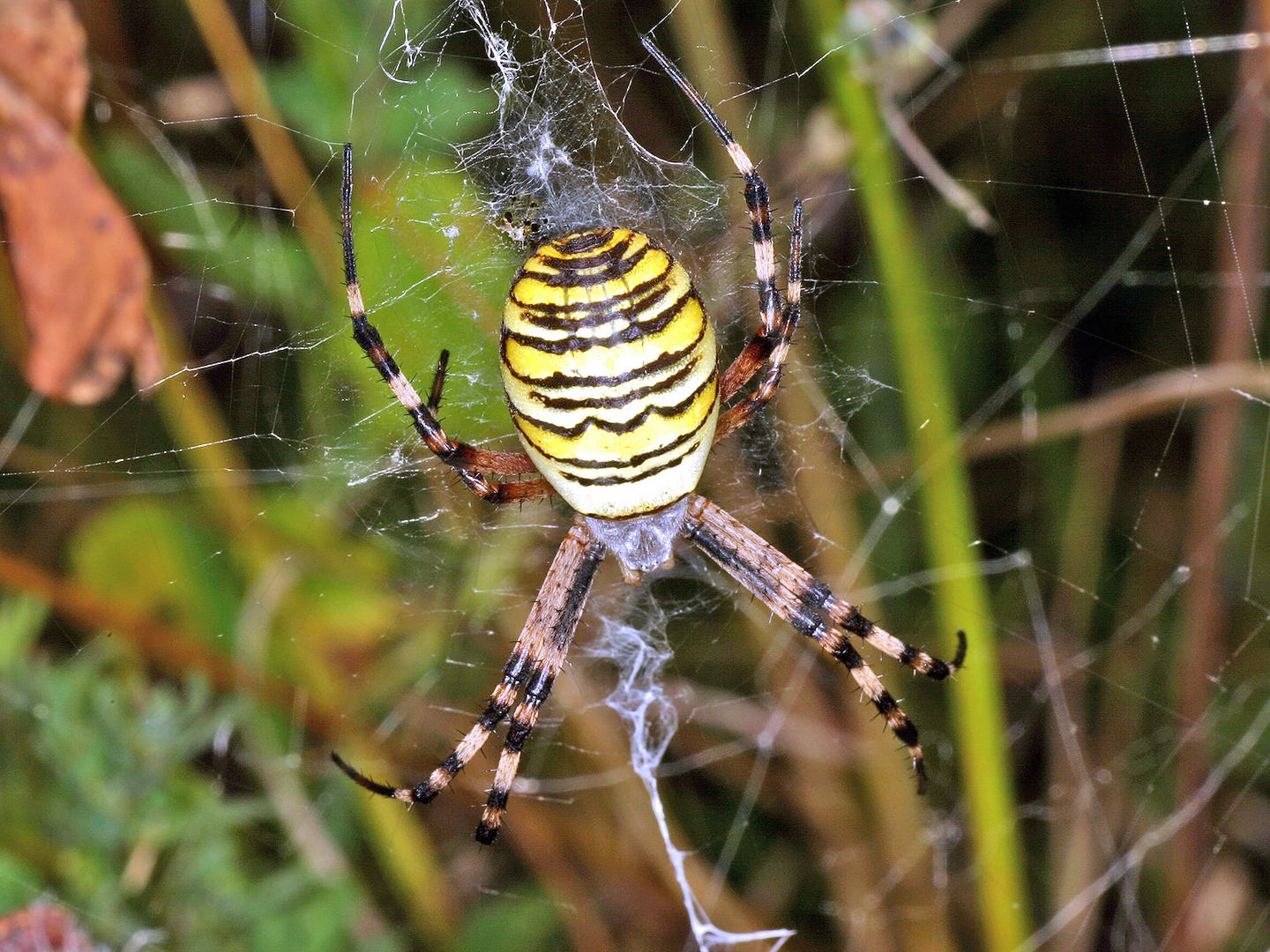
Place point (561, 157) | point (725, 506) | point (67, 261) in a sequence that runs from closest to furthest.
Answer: point (67, 261) < point (561, 157) < point (725, 506)

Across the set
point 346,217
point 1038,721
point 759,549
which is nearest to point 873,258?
point 759,549

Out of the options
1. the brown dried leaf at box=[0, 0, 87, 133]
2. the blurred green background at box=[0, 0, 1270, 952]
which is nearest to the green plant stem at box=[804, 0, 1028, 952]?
the blurred green background at box=[0, 0, 1270, 952]

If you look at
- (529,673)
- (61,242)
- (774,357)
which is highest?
(61,242)

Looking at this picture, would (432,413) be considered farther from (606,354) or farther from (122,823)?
(122,823)

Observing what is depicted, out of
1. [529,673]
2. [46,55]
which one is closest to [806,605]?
[529,673]

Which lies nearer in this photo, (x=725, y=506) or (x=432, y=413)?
(x=432, y=413)

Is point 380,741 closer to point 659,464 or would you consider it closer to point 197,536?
point 197,536
